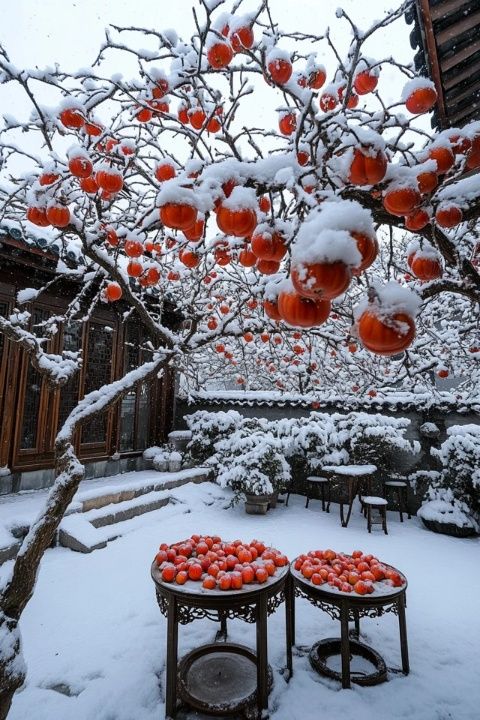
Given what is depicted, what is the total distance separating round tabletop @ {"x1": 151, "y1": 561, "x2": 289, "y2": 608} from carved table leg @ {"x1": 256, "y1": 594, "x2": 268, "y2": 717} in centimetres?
8

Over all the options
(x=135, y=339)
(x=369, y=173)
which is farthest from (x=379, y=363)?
(x=369, y=173)

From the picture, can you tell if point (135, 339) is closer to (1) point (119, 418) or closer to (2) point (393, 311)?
(1) point (119, 418)

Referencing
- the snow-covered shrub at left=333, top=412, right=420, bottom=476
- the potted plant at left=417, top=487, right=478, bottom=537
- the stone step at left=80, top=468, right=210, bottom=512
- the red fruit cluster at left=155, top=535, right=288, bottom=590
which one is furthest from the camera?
the snow-covered shrub at left=333, top=412, right=420, bottom=476

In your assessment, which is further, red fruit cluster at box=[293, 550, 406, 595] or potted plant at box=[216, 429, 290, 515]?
potted plant at box=[216, 429, 290, 515]

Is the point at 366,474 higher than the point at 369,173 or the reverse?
the reverse

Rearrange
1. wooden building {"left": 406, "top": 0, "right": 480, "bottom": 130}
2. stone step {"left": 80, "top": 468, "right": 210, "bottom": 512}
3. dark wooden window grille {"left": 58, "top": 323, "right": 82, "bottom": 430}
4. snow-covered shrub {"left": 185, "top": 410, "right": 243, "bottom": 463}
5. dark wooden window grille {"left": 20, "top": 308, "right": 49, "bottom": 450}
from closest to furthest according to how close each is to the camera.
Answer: wooden building {"left": 406, "top": 0, "right": 480, "bottom": 130} → stone step {"left": 80, "top": 468, "right": 210, "bottom": 512} → dark wooden window grille {"left": 20, "top": 308, "right": 49, "bottom": 450} → dark wooden window grille {"left": 58, "top": 323, "right": 82, "bottom": 430} → snow-covered shrub {"left": 185, "top": 410, "right": 243, "bottom": 463}

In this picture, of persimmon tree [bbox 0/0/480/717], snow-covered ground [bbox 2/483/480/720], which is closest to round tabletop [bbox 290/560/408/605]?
snow-covered ground [bbox 2/483/480/720]

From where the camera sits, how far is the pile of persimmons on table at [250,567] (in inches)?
125

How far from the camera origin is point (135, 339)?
32.3ft

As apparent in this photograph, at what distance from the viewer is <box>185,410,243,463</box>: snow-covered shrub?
9.94m

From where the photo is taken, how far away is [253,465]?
8.30 m

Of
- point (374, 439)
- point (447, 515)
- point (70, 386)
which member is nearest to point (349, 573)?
point (447, 515)

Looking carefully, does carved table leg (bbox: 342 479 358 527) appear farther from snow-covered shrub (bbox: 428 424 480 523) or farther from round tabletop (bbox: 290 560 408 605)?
round tabletop (bbox: 290 560 408 605)

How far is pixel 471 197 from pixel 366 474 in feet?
21.6
